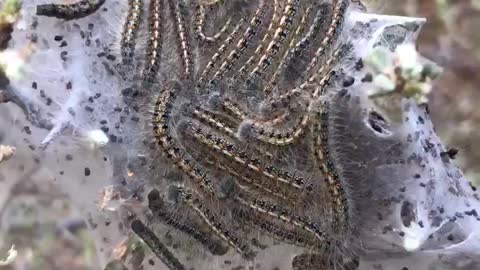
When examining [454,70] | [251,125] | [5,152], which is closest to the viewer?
[5,152]

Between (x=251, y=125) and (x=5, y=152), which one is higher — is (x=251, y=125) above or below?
above

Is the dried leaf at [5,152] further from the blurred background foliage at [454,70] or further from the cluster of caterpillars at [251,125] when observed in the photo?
the blurred background foliage at [454,70]

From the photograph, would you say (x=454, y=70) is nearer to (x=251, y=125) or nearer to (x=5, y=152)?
(x=251, y=125)

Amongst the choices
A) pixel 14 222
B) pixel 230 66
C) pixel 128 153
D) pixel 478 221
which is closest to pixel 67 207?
pixel 14 222

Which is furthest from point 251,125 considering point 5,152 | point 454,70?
point 454,70

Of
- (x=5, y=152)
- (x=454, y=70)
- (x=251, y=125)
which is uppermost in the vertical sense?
(x=454, y=70)

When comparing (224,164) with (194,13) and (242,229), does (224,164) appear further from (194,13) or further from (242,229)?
(194,13)

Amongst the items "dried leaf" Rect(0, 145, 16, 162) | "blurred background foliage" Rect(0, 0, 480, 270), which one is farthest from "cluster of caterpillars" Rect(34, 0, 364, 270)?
"blurred background foliage" Rect(0, 0, 480, 270)

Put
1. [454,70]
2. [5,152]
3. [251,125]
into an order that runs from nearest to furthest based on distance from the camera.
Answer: [5,152] → [251,125] → [454,70]

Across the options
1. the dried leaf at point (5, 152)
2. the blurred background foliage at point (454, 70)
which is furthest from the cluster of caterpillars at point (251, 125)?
the blurred background foliage at point (454, 70)

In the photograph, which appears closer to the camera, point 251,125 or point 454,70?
point 251,125
